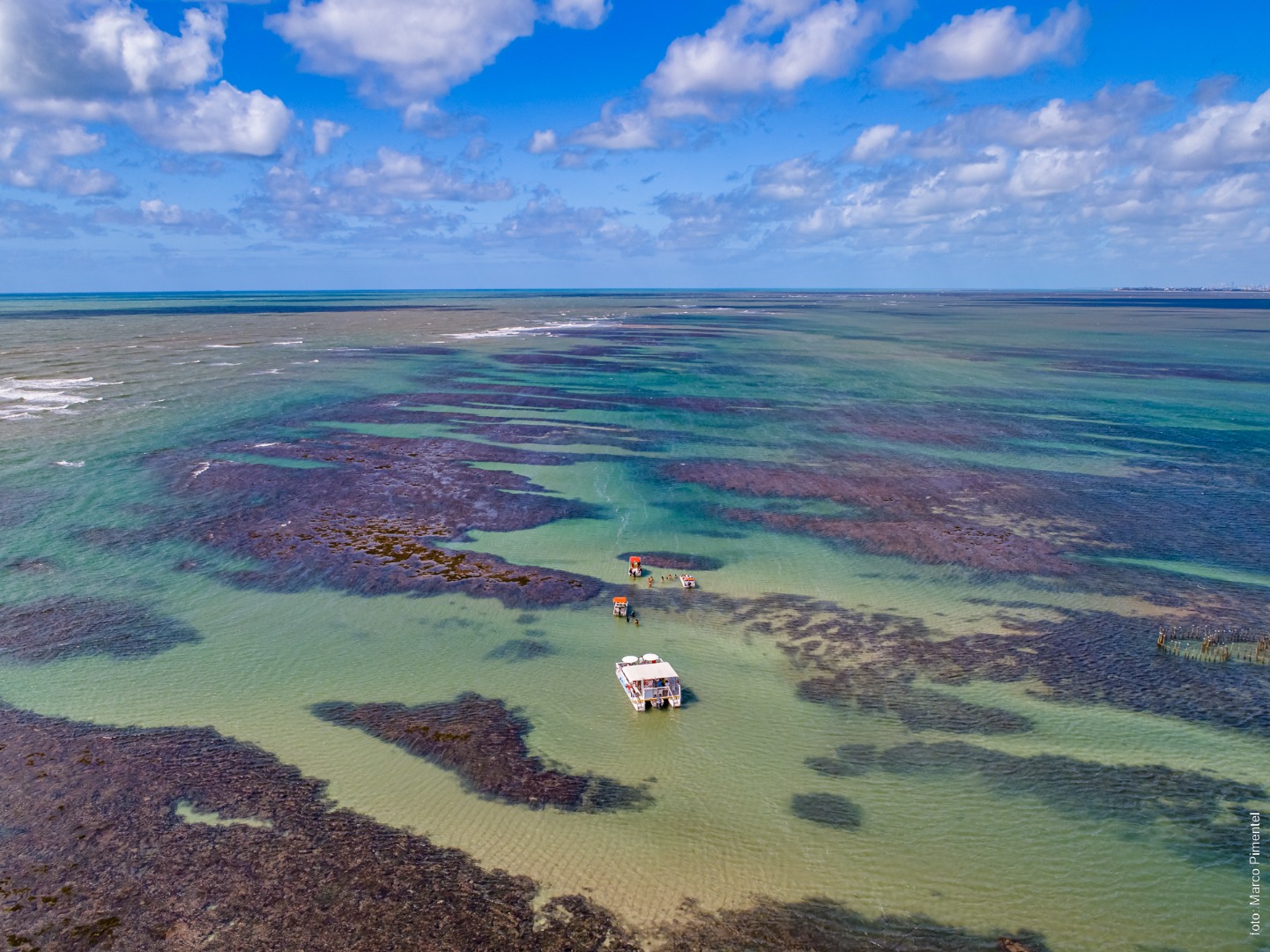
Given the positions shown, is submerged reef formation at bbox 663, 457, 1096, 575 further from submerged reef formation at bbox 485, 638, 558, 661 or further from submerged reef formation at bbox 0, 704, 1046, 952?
submerged reef formation at bbox 0, 704, 1046, 952

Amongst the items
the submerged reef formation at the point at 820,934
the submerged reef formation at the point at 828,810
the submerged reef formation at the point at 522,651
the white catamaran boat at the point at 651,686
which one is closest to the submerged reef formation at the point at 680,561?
the submerged reef formation at the point at 522,651

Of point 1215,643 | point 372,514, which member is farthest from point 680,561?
point 1215,643

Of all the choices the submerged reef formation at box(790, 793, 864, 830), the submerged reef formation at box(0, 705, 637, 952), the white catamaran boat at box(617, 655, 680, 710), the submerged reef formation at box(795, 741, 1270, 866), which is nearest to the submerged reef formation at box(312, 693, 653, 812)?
the submerged reef formation at box(0, 705, 637, 952)

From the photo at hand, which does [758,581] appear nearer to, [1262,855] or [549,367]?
[1262,855]

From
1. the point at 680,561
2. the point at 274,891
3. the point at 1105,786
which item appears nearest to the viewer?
the point at 274,891

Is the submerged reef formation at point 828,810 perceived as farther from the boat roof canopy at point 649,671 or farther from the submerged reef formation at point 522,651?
the submerged reef formation at point 522,651

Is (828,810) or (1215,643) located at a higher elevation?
(1215,643)

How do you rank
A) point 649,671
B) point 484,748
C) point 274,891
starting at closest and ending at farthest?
point 274,891
point 484,748
point 649,671

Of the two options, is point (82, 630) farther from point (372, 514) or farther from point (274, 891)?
point (274, 891)
